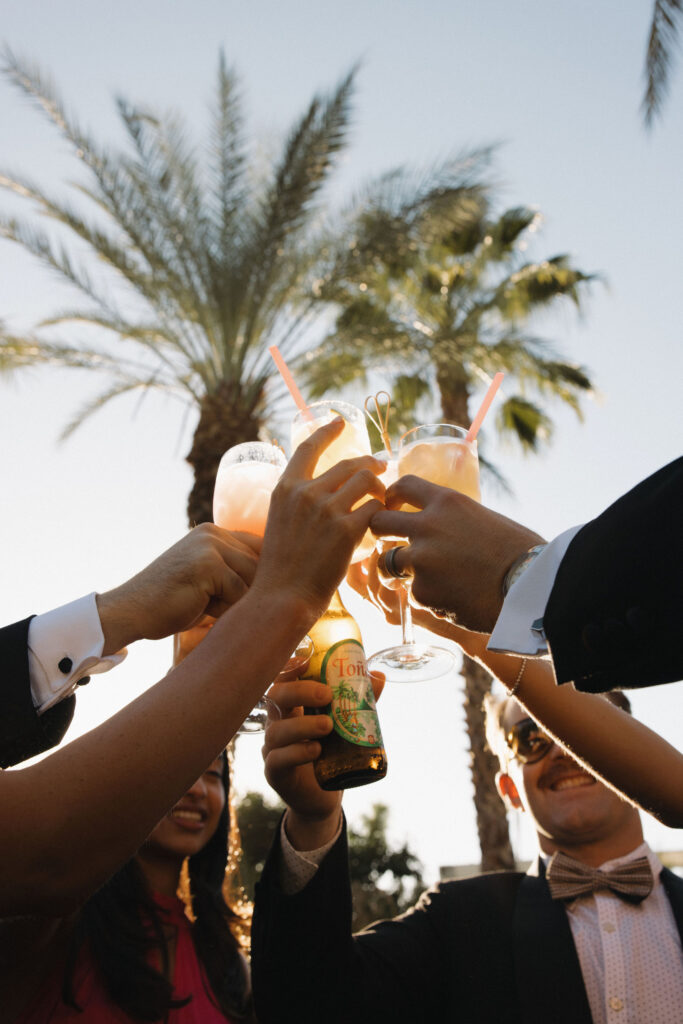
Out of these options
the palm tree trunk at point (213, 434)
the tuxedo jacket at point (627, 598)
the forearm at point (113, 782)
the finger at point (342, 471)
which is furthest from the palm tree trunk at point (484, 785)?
the forearm at point (113, 782)

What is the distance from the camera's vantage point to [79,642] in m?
2.25

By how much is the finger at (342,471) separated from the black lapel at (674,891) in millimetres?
1951

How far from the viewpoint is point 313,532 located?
2.21m

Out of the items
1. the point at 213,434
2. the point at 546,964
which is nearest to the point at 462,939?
the point at 546,964

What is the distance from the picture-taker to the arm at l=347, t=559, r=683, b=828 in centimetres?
264

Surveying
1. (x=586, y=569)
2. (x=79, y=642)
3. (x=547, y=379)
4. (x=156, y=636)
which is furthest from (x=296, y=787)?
(x=547, y=379)

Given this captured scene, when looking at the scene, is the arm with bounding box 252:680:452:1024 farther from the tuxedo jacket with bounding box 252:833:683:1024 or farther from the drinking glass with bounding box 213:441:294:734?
the drinking glass with bounding box 213:441:294:734

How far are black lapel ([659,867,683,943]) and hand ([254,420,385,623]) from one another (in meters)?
1.89

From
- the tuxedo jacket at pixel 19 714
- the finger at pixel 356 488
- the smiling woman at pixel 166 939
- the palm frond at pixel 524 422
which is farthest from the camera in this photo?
the palm frond at pixel 524 422

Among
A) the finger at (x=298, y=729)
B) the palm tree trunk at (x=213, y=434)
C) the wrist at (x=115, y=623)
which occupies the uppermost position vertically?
the palm tree trunk at (x=213, y=434)

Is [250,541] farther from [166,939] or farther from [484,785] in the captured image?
[484,785]

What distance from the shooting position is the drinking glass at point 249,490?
2744mm

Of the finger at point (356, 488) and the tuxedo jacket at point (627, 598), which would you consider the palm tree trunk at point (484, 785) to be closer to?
the finger at point (356, 488)

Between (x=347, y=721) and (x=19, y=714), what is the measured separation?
882 mm
